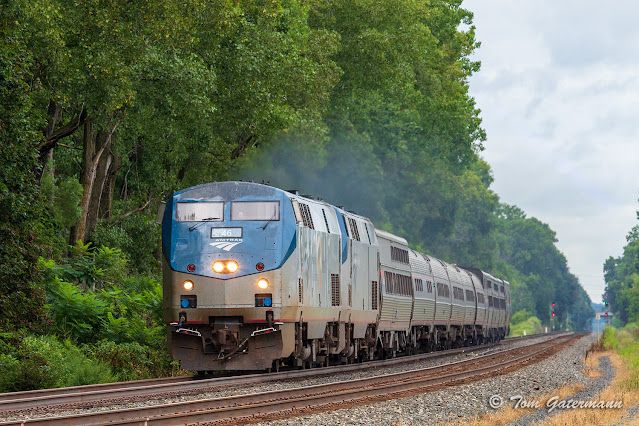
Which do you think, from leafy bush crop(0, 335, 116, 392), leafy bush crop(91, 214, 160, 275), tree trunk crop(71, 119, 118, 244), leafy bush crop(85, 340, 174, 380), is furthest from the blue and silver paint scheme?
leafy bush crop(91, 214, 160, 275)

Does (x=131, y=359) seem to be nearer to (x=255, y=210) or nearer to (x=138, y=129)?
(x=255, y=210)

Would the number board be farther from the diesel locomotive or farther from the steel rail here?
the steel rail

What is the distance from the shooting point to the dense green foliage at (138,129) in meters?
20.5

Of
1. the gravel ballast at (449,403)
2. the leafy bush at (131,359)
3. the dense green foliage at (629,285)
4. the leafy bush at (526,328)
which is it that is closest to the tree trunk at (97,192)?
the leafy bush at (131,359)

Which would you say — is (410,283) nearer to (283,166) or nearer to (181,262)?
(283,166)

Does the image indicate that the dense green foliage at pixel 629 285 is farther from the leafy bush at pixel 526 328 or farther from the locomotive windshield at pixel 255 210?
the locomotive windshield at pixel 255 210

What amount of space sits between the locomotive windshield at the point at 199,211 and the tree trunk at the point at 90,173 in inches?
383

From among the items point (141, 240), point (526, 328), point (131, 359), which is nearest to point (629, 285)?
point (526, 328)

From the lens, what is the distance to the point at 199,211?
778 inches

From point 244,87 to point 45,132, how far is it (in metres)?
6.55

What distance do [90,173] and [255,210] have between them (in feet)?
39.5

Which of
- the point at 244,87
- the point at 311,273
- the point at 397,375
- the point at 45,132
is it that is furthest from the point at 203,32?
the point at 397,375

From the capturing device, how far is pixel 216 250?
757 inches

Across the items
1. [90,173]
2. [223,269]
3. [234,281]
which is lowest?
[234,281]
